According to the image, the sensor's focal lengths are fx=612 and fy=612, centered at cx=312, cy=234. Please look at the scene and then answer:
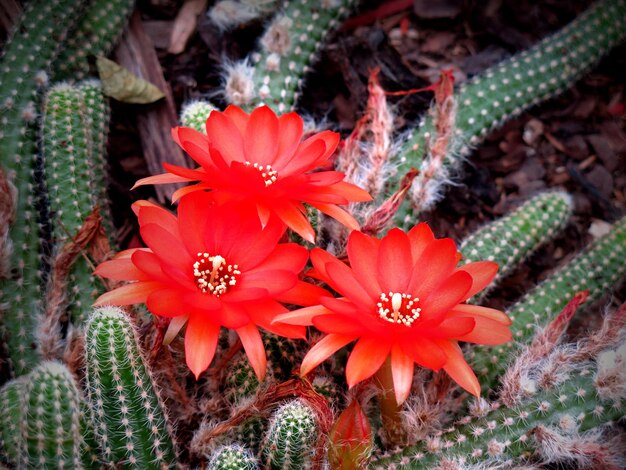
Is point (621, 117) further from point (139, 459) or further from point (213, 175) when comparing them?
point (139, 459)

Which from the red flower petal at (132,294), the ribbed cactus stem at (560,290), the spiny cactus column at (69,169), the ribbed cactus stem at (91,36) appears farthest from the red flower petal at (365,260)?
the ribbed cactus stem at (91,36)

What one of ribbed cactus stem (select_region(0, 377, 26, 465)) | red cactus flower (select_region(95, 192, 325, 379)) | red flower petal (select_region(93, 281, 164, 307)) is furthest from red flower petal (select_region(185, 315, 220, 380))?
ribbed cactus stem (select_region(0, 377, 26, 465))

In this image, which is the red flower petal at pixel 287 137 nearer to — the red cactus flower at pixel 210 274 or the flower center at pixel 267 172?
the flower center at pixel 267 172

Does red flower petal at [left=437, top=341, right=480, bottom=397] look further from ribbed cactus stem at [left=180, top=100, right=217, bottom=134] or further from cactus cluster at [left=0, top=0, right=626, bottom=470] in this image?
ribbed cactus stem at [left=180, top=100, right=217, bottom=134]

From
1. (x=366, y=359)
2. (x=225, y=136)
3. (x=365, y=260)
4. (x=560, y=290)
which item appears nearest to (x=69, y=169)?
(x=225, y=136)

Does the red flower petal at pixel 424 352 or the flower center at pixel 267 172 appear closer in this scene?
the red flower petal at pixel 424 352

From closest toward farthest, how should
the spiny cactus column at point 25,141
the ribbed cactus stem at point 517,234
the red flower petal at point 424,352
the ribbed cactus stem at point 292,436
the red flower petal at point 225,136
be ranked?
the red flower petal at point 424,352 < the ribbed cactus stem at point 292,436 < the red flower petal at point 225,136 < the spiny cactus column at point 25,141 < the ribbed cactus stem at point 517,234
